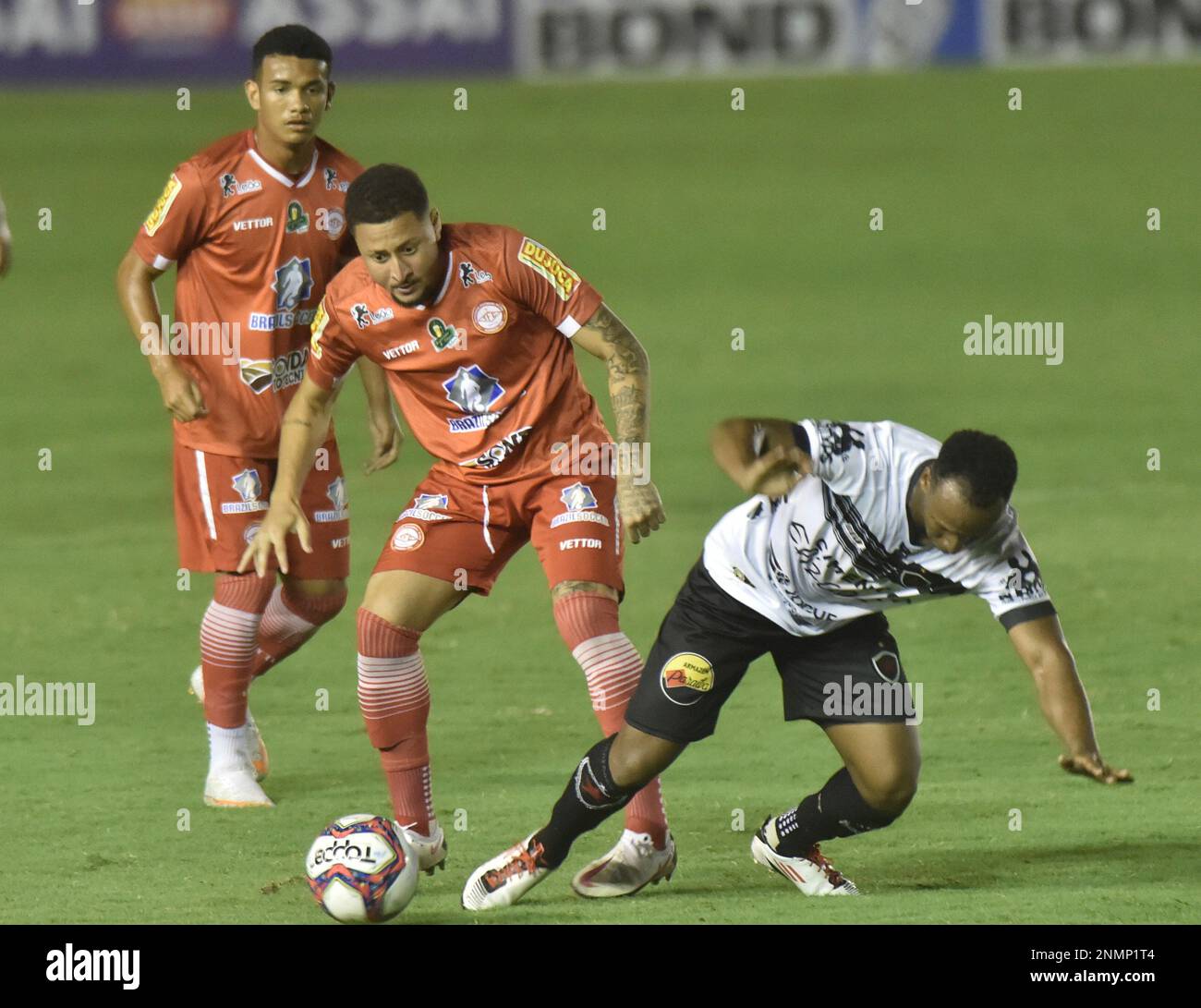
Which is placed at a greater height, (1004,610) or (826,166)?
(826,166)

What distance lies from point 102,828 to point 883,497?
10.1 ft

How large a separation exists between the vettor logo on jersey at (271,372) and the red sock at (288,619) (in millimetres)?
785

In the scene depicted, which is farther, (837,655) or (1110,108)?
(1110,108)

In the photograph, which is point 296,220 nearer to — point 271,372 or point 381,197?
point 271,372

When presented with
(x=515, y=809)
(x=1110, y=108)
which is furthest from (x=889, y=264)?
(x=515, y=809)

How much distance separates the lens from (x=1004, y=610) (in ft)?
18.3

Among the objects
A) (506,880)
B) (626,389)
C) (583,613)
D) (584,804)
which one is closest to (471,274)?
(626,389)

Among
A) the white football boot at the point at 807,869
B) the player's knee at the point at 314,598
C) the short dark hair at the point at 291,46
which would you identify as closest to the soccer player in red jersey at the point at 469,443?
the white football boot at the point at 807,869

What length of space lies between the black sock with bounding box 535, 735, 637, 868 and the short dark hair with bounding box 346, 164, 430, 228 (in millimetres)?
1759

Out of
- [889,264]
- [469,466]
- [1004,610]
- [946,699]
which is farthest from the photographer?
[889,264]

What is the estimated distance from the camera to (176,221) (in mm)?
7559

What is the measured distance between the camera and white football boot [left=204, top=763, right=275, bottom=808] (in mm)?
7402

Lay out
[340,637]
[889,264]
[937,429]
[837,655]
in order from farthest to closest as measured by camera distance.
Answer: [889,264], [937,429], [340,637], [837,655]

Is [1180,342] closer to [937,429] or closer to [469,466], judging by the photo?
[937,429]
